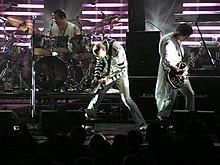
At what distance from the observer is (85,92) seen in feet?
45.0

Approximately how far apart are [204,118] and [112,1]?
10.4m

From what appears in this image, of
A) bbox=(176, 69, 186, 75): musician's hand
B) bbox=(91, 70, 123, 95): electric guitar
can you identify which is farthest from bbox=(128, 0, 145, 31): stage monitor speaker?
bbox=(91, 70, 123, 95): electric guitar

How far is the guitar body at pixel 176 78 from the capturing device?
434 inches

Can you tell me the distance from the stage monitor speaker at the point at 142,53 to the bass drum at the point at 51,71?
5.71 ft

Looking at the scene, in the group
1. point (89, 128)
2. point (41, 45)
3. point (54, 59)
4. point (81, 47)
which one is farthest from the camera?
point (81, 47)

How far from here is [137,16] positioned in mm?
13430

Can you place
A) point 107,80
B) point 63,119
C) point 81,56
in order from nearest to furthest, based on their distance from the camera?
1. point 63,119
2. point 107,80
3. point 81,56

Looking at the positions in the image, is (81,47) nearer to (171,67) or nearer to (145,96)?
(145,96)

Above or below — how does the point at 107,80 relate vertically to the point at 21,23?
below

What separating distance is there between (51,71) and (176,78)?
3.69m

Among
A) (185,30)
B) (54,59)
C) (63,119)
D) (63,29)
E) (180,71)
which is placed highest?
(63,29)

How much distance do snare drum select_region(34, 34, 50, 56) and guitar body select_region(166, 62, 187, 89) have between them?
14.2 feet

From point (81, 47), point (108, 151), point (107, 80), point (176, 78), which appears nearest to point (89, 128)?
point (107, 80)

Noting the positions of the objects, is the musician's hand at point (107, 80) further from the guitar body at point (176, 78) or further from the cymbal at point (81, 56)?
the cymbal at point (81, 56)
